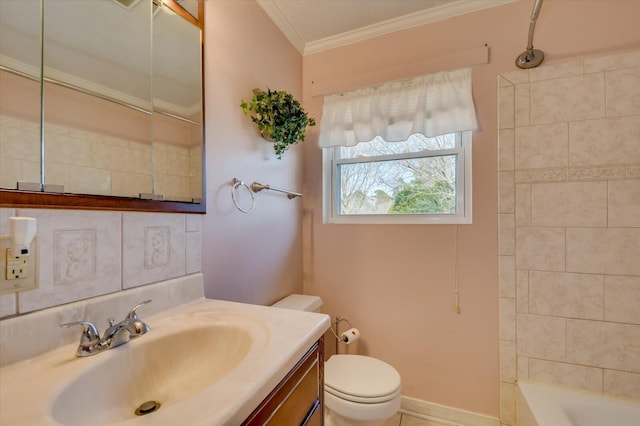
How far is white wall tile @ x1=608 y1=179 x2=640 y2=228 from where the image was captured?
4.24ft

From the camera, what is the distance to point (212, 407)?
0.44 metres

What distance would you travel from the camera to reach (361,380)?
51.3 inches

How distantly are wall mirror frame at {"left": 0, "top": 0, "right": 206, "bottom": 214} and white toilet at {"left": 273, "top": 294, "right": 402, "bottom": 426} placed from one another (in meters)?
1.02

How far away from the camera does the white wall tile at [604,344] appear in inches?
51.0

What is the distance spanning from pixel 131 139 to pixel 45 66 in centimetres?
25

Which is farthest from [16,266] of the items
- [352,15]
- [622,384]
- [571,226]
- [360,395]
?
[622,384]

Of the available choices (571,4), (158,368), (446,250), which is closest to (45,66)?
(158,368)

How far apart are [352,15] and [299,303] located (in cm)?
179

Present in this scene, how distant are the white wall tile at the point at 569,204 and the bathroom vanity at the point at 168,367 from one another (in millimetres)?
1364

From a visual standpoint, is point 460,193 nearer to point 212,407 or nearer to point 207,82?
point 207,82

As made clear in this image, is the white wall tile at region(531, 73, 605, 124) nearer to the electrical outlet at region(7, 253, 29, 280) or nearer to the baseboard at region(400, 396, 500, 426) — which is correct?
the baseboard at region(400, 396, 500, 426)

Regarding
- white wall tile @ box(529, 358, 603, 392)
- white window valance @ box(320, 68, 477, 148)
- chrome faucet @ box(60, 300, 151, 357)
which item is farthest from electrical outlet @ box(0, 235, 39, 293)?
white wall tile @ box(529, 358, 603, 392)

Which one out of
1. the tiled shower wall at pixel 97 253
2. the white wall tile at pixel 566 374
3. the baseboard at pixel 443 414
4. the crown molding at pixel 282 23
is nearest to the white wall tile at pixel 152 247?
the tiled shower wall at pixel 97 253

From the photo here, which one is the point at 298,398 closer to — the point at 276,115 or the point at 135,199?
the point at 135,199
